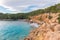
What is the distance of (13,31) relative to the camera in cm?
571

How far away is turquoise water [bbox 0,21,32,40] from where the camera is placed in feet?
17.4

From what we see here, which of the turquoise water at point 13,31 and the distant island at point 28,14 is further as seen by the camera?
the turquoise water at point 13,31

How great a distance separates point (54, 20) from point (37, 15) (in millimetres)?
561

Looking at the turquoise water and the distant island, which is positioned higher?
the distant island

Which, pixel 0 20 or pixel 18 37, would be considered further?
pixel 18 37

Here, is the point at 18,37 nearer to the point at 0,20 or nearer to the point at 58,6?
the point at 0,20

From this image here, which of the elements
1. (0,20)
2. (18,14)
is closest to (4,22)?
(0,20)

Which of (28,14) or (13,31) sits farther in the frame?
(13,31)

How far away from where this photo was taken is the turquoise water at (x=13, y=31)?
5.29 m

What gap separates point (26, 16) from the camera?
4797 millimetres

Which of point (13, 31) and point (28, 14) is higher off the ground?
point (28, 14)

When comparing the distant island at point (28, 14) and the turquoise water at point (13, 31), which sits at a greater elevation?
the distant island at point (28, 14)

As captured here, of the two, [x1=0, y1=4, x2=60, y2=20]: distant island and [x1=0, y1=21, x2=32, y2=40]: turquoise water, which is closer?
[x1=0, y1=4, x2=60, y2=20]: distant island

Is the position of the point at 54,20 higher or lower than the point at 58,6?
lower
